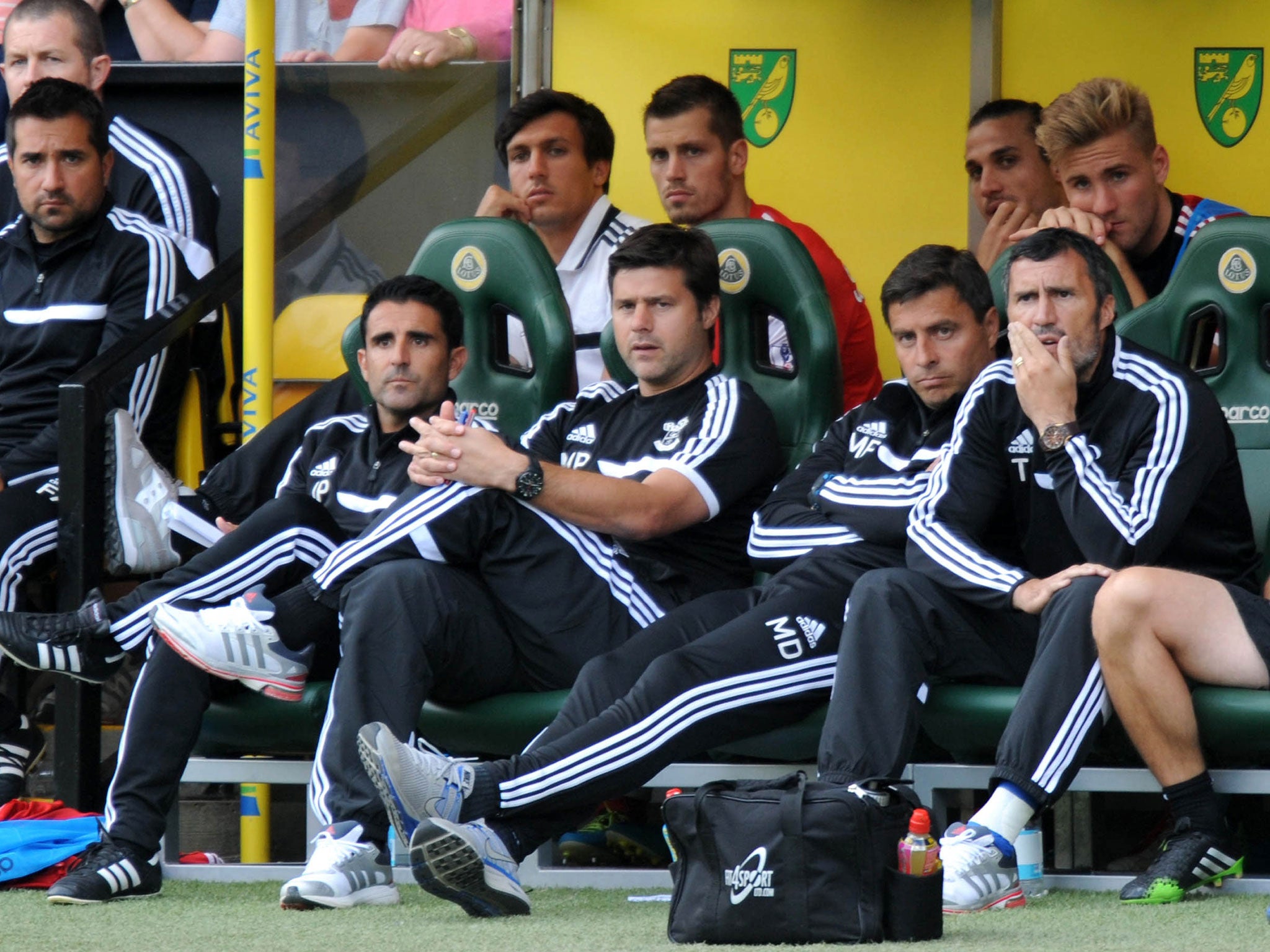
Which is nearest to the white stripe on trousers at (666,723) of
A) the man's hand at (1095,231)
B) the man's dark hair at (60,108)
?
the man's hand at (1095,231)

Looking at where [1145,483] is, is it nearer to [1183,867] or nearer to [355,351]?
[1183,867]

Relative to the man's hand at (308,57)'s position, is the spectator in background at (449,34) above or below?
above

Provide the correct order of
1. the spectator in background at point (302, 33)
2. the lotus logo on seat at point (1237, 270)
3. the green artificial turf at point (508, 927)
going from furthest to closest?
the spectator in background at point (302, 33) < the lotus logo on seat at point (1237, 270) < the green artificial turf at point (508, 927)

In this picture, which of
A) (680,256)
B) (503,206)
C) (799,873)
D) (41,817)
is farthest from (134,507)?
(799,873)

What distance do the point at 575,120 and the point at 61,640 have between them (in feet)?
5.75

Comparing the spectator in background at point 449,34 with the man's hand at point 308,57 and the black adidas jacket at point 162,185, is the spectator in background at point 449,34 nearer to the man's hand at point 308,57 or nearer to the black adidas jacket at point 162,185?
the man's hand at point 308,57

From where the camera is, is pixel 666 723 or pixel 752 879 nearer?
pixel 752 879

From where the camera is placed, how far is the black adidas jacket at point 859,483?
3490mm

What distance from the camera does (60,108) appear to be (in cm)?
460

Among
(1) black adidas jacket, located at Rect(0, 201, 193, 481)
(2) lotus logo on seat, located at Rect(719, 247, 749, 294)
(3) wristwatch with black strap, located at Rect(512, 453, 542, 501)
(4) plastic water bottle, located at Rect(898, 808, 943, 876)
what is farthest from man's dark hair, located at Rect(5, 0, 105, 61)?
(4) plastic water bottle, located at Rect(898, 808, 943, 876)

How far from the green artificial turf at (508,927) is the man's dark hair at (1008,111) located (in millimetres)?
2036

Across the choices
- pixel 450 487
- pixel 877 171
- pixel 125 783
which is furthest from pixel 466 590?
pixel 877 171

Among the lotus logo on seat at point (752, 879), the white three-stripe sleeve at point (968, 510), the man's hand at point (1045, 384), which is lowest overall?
the lotus logo on seat at point (752, 879)

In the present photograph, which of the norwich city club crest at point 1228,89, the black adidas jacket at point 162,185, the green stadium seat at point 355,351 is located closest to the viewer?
the green stadium seat at point 355,351
